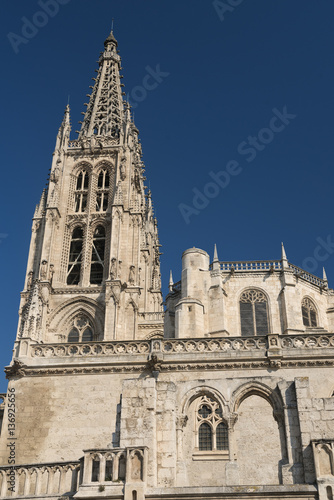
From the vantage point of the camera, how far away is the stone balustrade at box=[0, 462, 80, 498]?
13.0 metres

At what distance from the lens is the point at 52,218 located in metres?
43.1

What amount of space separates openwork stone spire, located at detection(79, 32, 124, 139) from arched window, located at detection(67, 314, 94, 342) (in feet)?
53.7

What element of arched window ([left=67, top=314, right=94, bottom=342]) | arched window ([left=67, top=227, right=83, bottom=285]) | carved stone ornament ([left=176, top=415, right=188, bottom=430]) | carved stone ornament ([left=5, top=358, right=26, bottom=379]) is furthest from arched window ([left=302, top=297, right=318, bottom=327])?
carved stone ornament ([left=176, top=415, right=188, bottom=430])

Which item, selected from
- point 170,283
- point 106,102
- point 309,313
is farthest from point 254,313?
point 106,102

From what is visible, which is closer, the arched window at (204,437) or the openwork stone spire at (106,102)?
the arched window at (204,437)

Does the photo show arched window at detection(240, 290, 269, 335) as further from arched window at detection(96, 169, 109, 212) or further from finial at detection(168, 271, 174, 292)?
arched window at detection(96, 169, 109, 212)

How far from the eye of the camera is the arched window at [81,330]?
38844mm

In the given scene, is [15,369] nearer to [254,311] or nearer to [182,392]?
[182,392]

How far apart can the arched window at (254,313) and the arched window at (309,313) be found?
2228mm

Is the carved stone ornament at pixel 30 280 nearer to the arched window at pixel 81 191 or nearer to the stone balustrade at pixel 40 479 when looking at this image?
the arched window at pixel 81 191

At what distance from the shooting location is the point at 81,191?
151 ft

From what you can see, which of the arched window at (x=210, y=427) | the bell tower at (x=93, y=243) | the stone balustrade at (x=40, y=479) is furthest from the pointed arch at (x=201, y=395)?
the bell tower at (x=93, y=243)

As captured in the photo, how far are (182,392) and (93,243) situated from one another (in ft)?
95.3

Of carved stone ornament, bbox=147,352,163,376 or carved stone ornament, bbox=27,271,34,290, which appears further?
carved stone ornament, bbox=27,271,34,290
